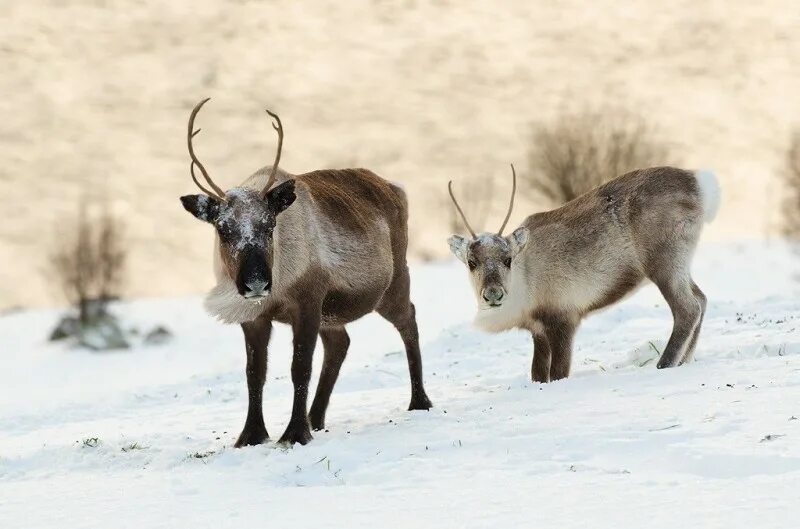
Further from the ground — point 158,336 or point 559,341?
point 559,341

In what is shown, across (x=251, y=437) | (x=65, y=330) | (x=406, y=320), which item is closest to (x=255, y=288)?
(x=251, y=437)

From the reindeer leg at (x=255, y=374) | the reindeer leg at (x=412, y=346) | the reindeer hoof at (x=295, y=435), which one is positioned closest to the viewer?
the reindeer hoof at (x=295, y=435)

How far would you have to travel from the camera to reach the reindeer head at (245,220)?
6.53 meters

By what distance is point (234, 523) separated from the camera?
16.3 ft

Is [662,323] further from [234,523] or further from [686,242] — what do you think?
[234,523]

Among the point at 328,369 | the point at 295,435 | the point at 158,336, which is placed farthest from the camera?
the point at 158,336

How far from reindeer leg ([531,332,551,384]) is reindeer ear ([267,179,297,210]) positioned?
3169 millimetres

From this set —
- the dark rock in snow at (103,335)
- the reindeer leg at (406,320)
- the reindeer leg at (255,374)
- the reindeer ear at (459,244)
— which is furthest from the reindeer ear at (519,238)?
the dark rock in snow at (103,335)

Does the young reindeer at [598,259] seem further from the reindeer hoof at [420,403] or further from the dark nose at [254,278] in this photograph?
the dark nose at [254,278]

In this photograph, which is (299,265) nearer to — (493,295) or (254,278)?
(254,278)

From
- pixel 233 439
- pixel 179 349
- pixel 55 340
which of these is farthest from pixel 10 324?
pixel 233 439

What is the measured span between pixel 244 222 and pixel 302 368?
112 cm

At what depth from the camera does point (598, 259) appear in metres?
9.14

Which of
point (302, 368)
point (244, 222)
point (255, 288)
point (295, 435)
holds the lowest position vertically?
point (295, 435)
